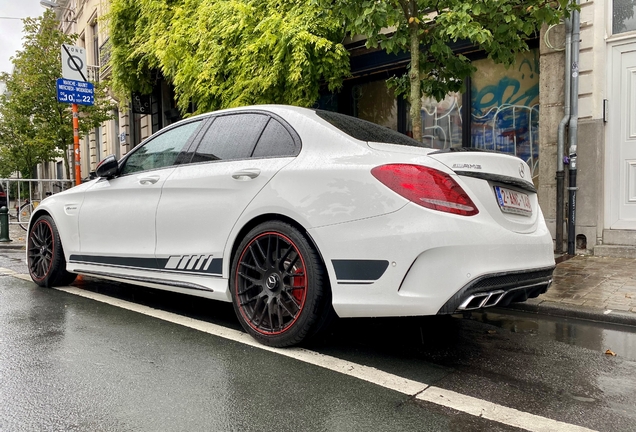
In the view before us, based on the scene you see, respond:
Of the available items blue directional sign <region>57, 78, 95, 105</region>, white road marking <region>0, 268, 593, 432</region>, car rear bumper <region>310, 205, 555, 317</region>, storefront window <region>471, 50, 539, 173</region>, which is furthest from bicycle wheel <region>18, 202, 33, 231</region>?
car rear bumper <region>310, 205, 555, 317</region>

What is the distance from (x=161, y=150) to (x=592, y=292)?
4.15 meters

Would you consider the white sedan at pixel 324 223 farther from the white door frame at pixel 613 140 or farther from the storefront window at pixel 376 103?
the storefront window at pixel 376 103

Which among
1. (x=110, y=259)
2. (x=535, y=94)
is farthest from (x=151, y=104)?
(x=110, y=259)

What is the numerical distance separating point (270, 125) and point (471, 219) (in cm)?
158

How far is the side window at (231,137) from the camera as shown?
384cm

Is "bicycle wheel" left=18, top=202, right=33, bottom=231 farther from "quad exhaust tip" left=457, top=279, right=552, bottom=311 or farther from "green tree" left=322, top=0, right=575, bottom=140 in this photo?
"quad exhaust tip" left=457, top=279, right=552, bottom=311

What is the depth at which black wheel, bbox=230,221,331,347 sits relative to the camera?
3188 millimetres

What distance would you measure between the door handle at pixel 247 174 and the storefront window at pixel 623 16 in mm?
6510

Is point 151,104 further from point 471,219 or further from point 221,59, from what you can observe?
point 471,219

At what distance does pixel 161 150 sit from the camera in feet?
14.9

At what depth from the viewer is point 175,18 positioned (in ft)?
36.2

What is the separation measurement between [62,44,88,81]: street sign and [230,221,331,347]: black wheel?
8506 mm

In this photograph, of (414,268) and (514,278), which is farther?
(514,278)

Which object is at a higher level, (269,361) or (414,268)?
(414,268)
